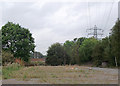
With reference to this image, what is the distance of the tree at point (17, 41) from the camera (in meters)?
45.4

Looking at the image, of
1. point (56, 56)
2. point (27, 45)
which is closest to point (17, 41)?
point (27, 45)

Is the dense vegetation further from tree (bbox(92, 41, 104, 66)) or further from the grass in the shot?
the grass

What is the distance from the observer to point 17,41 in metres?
46.0

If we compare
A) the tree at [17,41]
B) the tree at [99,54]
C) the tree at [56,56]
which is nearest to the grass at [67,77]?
the tree at [17,41]

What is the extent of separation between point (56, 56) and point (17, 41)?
24220 mm

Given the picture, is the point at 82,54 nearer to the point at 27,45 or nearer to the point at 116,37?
the point at 27,45

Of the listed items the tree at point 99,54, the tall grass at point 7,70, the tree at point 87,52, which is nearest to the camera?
the tall grass at point 7,70

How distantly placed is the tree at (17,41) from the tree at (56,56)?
19896 millimetres

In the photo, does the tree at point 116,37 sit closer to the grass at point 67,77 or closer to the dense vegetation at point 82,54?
the dense vegetation at point 82,54

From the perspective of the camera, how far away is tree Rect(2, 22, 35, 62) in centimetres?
4541

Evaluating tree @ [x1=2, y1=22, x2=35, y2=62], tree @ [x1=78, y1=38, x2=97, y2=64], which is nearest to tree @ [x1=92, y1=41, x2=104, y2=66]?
tree @ [x1=78, y1=38, x2=97, y2=64]

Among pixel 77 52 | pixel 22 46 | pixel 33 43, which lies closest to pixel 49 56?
pixel 77 52

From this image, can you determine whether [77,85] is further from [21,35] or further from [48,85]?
[21,35]

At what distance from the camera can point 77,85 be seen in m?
9.70
